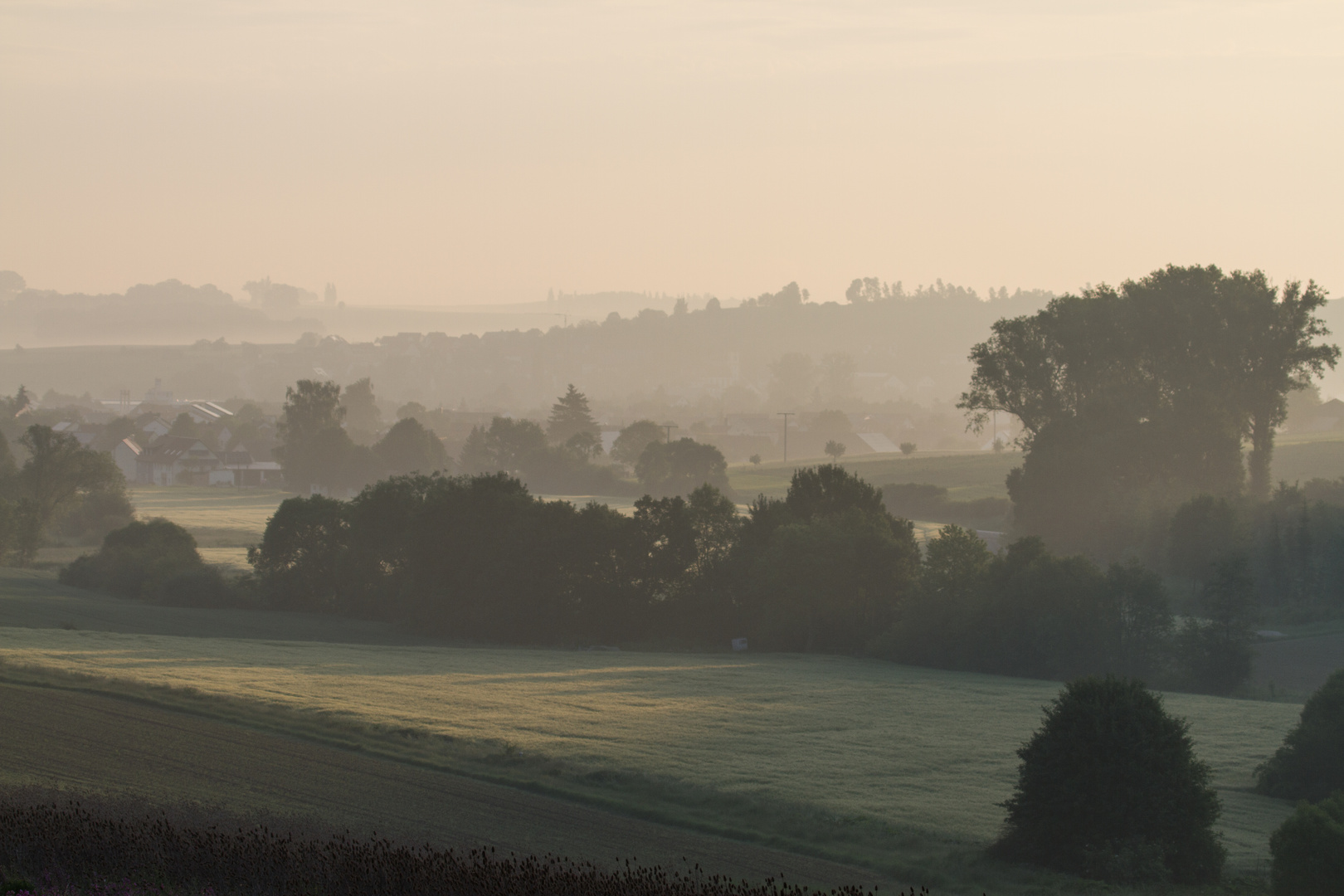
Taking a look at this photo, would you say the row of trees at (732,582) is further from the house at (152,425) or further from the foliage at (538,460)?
the house at (152,425)

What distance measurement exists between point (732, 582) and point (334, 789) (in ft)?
119

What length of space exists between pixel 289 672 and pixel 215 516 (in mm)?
68767

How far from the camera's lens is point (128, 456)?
495 ft

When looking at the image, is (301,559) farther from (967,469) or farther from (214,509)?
(967,469)

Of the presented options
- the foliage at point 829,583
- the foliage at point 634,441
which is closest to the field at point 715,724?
the foliage at point 829,583

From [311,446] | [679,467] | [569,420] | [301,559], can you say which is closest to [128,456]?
[311,446]

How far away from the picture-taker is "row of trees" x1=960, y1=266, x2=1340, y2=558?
7525cm

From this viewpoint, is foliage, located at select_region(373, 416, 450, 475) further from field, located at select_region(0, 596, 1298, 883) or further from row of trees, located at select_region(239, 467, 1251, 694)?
field, located at select_region(0, 596, 1298, 883)

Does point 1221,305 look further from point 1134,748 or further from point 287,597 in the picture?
point 1134,748

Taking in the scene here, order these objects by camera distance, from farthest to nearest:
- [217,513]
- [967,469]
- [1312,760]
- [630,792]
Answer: [967,469] → [217,513] → [1312,760] → [630,792]

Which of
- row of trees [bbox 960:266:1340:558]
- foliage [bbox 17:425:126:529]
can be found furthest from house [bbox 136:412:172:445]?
row of trees [bbox 960:266:1340:558]

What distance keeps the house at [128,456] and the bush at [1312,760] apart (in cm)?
14466

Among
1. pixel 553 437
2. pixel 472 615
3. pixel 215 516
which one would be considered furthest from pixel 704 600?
pixel 553 437

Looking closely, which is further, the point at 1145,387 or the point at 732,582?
the point at 1145,387
